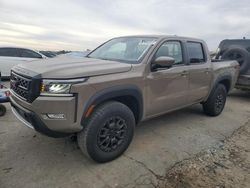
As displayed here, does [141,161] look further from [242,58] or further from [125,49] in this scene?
[242,58]

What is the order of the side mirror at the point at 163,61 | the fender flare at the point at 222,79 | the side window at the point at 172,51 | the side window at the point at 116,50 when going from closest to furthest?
the side mirror at the point at 163,61 → the side window at the point at 172,51 → the side window at the point at 116,50 → the fender flare at the point at 222,79

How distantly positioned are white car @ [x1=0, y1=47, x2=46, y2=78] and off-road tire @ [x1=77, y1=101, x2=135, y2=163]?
8.08m

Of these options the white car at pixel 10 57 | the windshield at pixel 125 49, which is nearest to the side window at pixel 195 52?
the windshield at pixel 125 49

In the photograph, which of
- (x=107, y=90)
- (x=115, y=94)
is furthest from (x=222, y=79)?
(x=107, y=90)

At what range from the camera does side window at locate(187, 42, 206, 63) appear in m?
4.99

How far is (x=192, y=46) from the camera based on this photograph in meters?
5.14

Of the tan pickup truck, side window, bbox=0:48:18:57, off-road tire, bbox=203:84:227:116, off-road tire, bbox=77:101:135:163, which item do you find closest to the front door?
the tan pickup truck

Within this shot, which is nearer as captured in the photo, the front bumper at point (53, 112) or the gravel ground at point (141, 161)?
the front bumper at point (53, 112)

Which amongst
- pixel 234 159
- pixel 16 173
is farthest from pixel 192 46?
pixel 16 173

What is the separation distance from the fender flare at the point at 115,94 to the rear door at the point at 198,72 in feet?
4.93

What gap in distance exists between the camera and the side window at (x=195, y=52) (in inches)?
196

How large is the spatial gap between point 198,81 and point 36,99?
331cm

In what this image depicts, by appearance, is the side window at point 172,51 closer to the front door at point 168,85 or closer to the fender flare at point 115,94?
the front door at point 168,85

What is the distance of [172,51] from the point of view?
4.55m
